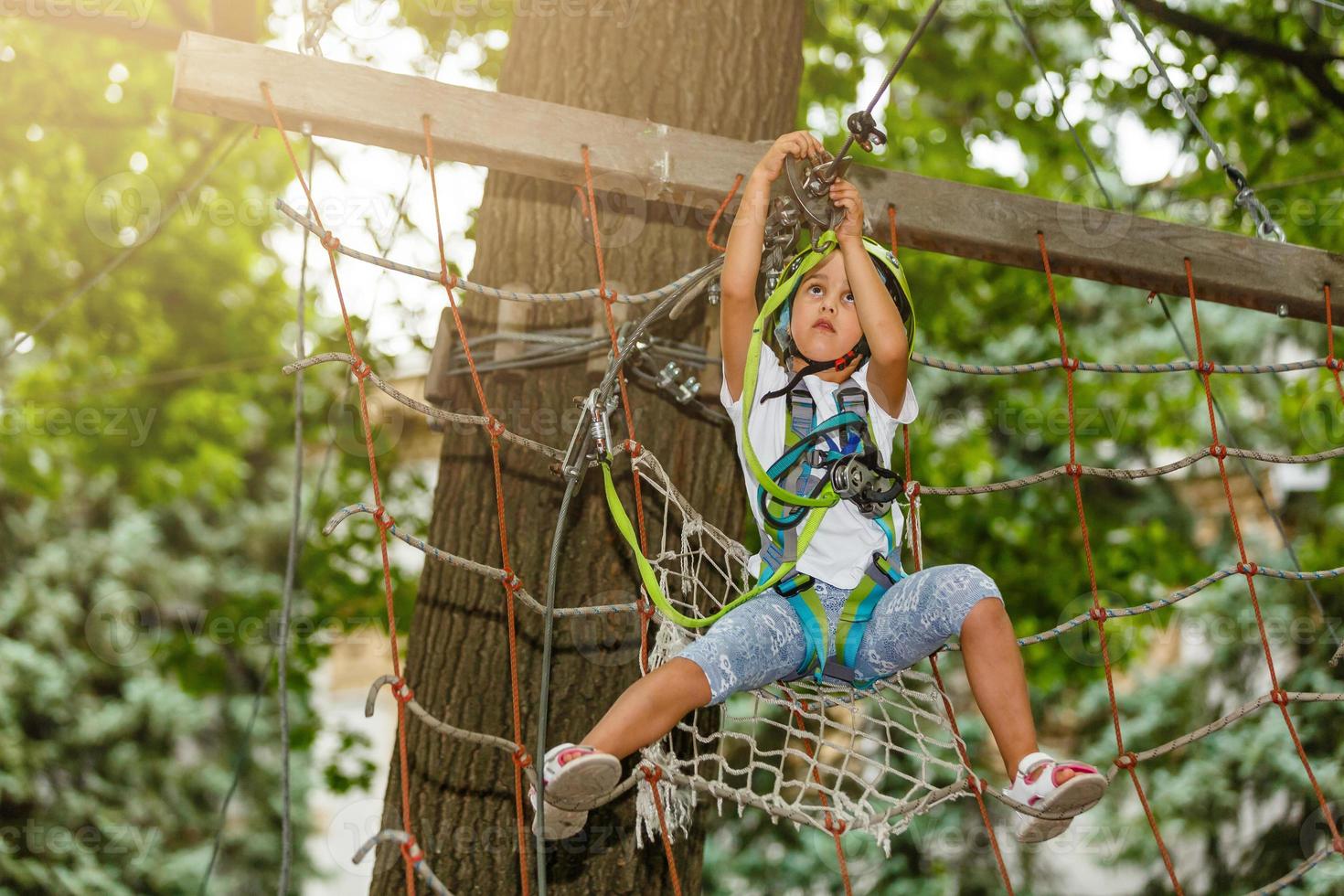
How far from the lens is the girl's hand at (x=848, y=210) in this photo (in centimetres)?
229

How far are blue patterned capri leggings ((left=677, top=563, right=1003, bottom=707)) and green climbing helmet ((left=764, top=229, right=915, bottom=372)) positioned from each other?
44 cm

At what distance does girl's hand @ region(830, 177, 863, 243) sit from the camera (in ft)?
7.53

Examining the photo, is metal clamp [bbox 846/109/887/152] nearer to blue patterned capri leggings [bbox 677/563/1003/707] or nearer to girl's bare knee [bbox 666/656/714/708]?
blue patterned capri leggings [bbox 677/563/1003/707]

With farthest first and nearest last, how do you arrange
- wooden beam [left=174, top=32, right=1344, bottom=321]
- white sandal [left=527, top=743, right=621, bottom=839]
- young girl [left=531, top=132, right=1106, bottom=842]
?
wooden beam [left=174, top=32, right=1344, bottom=321] → young girl [left=531, top=132, right=1106, bottom=842] → white sandal [left=527, top=743, right=621, bottom=839]

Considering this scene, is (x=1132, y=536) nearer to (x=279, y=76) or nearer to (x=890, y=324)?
(x=890, y=324)

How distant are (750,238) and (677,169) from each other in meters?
0.36

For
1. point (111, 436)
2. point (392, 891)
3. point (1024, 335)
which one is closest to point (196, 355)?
point (111, 436)

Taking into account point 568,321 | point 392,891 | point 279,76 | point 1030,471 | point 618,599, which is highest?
point 1030,471

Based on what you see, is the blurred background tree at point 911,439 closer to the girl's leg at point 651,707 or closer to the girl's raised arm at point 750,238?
the girl's leg at point 651,707

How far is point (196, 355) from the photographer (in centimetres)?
752

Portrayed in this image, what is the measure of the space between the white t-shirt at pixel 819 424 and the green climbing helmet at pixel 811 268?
0.14 ft

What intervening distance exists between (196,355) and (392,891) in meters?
5.49

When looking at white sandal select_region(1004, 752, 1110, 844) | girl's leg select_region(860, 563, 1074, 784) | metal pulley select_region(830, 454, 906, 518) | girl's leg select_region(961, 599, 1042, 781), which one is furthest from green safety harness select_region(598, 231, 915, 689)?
white sandal select_region(1004, 752, 1110, 844)

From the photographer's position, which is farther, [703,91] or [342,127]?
[703,91]
